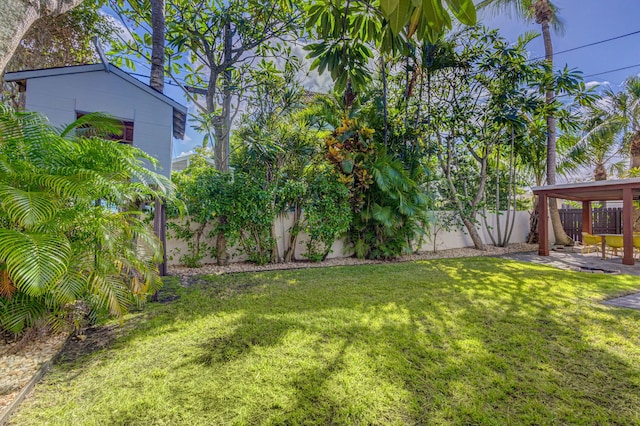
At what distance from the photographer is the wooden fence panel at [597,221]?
11703 millimetres

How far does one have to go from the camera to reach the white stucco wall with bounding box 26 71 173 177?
19.1ft

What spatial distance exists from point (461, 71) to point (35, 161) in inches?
366

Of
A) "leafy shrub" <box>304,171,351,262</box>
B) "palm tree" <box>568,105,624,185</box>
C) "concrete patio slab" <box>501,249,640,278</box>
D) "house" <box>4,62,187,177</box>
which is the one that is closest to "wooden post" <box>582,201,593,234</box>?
"concrete patio slab" <box>501,249,640,278</box>

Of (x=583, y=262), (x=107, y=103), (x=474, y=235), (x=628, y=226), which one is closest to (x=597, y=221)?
(x=628, y=226)

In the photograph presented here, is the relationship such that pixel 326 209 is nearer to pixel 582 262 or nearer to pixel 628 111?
pixel 582 262

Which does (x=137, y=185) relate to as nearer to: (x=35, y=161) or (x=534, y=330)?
(x=35, y=161)

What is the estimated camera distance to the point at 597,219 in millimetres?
12203

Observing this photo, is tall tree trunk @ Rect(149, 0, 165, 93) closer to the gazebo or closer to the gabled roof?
the gabled roof

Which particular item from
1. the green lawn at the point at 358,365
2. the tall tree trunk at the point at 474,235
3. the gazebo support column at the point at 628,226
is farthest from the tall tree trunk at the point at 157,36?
the gazebo support column at the point at 628,226

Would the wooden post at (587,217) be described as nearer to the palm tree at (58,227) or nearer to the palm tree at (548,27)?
the palm tree at (548,27)

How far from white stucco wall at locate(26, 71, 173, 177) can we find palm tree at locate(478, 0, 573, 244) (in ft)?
34.8

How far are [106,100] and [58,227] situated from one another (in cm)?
548

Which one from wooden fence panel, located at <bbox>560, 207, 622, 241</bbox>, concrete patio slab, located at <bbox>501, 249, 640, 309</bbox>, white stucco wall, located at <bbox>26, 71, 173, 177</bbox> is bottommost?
concrete patio slab, located at <bbox>501, 249, 640, 309</bbox>

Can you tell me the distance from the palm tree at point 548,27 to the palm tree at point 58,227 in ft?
35.3
